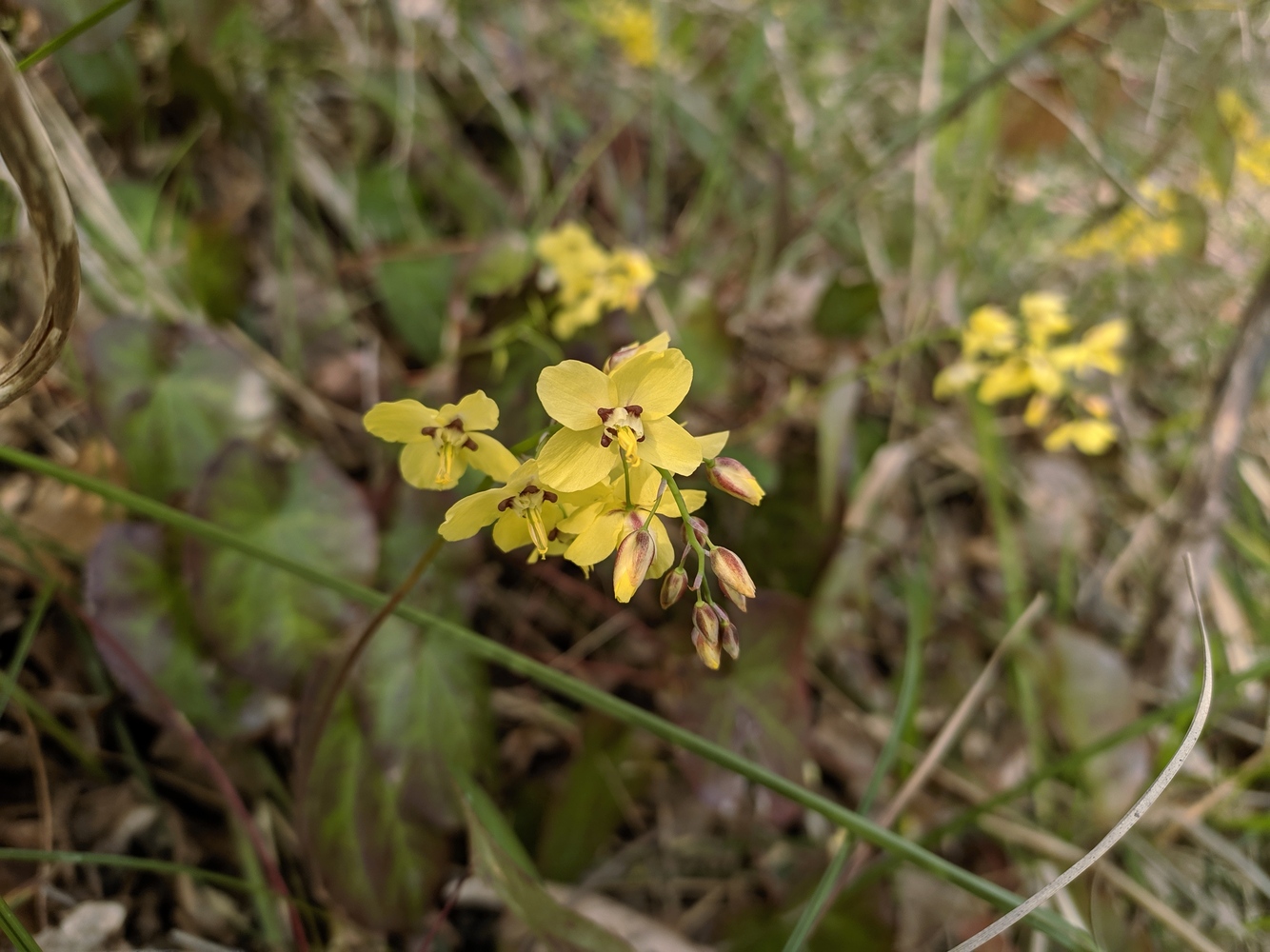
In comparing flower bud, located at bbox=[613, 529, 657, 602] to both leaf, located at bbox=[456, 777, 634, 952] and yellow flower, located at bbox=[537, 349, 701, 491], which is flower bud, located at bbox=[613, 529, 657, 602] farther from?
leaf, located at bbox=[456, 777, 634, 952]

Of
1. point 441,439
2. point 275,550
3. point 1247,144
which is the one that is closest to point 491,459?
point 441,439

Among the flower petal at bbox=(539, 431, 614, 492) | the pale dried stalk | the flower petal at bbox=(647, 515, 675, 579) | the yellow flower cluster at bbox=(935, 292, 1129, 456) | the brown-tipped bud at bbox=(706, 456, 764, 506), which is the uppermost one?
the pale dried stalk

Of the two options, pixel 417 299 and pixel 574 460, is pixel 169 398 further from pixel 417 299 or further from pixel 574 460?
pixel 574 460

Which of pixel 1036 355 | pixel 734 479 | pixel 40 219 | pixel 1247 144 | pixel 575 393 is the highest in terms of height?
pixel 40 219

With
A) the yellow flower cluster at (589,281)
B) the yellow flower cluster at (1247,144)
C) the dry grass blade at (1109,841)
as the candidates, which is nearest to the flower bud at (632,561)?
the dry grass blade at (1109,841)

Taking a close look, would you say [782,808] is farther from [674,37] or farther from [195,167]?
[674,37]

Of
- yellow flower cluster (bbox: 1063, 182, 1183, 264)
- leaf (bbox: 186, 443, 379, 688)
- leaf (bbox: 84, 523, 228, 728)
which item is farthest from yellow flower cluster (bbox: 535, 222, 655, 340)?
yellow flower cluster (bbox: 1063, 182, 1183, 264)
